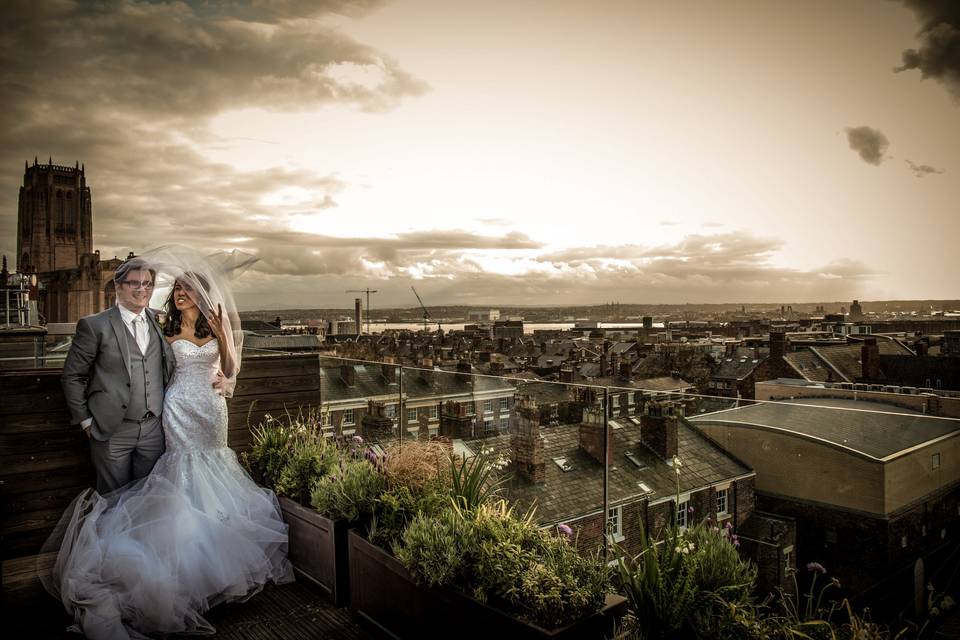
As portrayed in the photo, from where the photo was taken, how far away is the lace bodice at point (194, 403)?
3.41 meters

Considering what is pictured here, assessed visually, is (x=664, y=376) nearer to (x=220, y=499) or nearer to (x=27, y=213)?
(x=220, y=499)

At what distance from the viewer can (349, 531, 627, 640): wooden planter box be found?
2074 mm

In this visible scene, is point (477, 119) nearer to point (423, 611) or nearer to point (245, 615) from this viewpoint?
point (245, 615)

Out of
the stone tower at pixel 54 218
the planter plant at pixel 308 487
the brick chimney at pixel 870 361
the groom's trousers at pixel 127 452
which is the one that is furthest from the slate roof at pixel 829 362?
the stone tower at pixel 54 218

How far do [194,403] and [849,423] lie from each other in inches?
130

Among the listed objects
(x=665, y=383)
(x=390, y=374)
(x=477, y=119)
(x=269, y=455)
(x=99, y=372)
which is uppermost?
(x=477, y=119)

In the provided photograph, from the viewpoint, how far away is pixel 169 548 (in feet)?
9.82

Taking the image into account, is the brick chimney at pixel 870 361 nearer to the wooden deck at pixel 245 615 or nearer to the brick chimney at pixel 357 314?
the wooden deck at pixel 245 615

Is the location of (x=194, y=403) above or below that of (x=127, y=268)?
below

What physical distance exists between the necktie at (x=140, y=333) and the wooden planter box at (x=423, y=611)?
1.62 meters

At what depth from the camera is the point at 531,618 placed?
2.11 m

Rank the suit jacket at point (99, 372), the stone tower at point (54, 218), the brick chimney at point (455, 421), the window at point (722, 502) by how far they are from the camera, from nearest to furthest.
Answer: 1. the window at point (722, 502)
2. the suit jacket at point (99, 372)
3. the brick chimney at point (455, 421)
4. the stone tower at point (54, 218)

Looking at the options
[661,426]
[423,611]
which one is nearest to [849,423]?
[661,426]

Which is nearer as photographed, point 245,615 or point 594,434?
point 594,434
